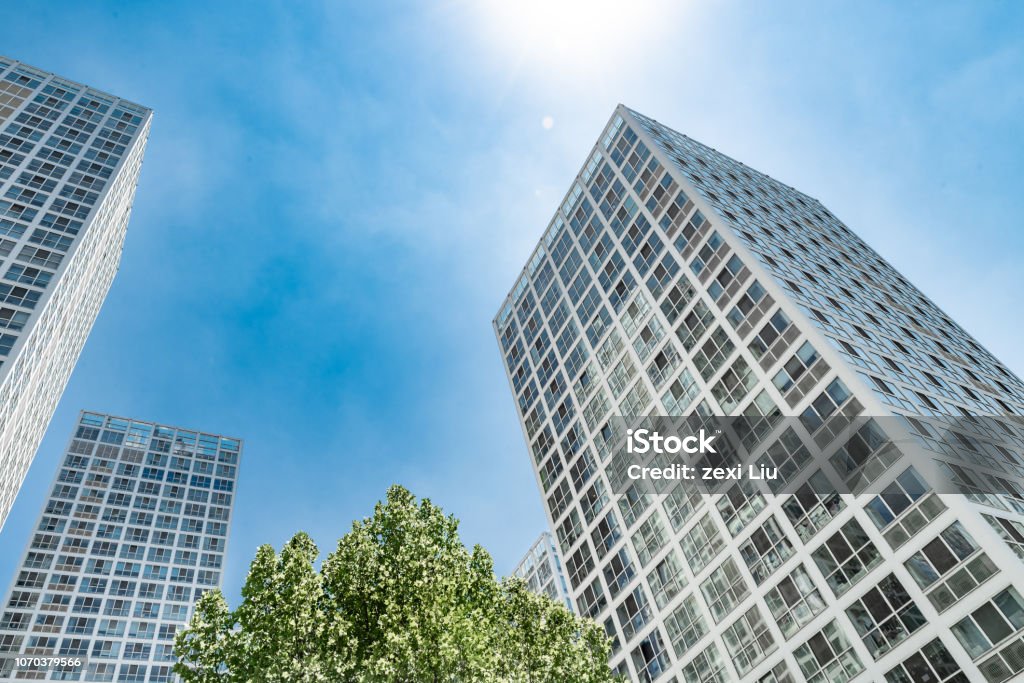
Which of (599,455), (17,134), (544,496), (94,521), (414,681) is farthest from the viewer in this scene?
(94,521)

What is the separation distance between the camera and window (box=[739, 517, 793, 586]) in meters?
34.0

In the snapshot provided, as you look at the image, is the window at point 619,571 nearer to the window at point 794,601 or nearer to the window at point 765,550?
the window at point 765,550

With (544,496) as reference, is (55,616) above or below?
above

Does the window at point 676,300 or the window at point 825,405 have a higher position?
the window at point 676,300

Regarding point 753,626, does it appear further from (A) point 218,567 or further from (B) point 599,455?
(A) point 218,567

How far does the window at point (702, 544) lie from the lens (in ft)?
125

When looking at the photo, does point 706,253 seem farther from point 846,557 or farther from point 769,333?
point 846,557

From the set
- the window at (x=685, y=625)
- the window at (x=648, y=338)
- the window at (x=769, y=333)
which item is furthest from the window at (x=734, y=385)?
the window at (x=685, y=625)

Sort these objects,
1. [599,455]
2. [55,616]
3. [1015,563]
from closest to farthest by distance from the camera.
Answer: [1015,563] < [599,455] < [55,616]

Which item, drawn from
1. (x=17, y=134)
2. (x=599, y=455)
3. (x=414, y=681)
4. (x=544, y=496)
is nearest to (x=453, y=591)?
(x=414, y=681)

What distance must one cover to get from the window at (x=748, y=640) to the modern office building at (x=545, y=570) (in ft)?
195

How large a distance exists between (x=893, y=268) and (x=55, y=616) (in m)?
100

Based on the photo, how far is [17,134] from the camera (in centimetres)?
6731

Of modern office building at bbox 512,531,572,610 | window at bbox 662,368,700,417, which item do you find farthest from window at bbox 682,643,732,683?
modern office building at bbox 512,531,572,610
